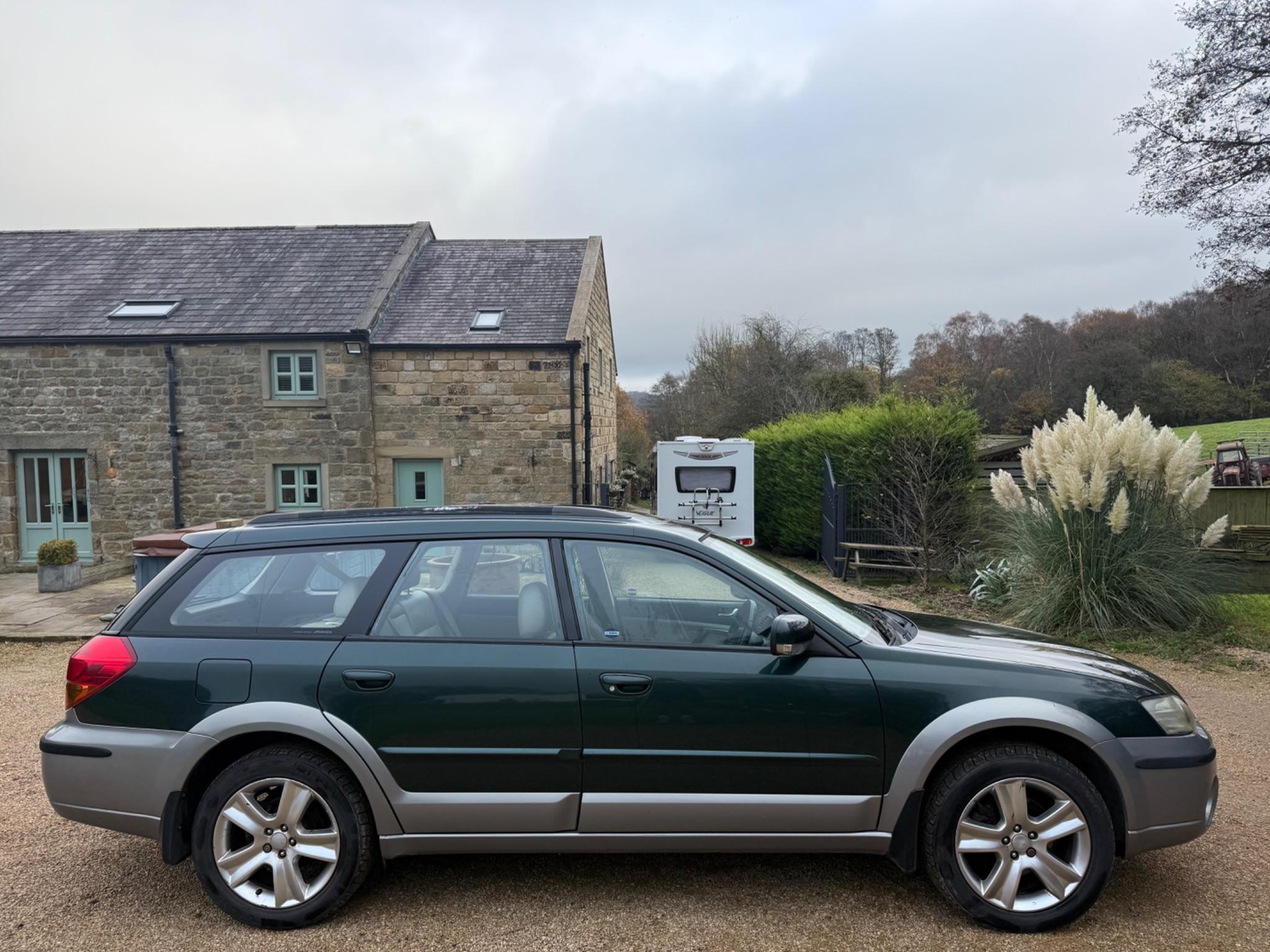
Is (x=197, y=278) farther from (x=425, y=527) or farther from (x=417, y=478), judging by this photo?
(x=425, y=527)

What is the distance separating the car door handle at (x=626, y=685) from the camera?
10.1 ft

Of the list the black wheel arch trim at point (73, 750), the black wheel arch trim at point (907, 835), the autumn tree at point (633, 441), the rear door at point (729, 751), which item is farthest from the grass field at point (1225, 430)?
the black wheel arch trim at point (73, 750)

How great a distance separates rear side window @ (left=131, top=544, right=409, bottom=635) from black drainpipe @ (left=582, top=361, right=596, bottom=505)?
12147mm

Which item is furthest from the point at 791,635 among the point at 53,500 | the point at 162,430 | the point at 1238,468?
the point at 1238,468

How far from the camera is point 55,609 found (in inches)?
413

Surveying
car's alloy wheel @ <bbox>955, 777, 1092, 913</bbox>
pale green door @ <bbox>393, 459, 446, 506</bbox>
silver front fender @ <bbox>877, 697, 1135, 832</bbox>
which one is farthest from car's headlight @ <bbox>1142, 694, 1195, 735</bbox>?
pale green door @ <bbox>393, 459, 446, 506</bbox>

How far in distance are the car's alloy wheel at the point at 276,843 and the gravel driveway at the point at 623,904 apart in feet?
0.48

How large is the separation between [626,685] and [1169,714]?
2102mm

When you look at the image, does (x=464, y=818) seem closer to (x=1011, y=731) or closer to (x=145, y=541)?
(x=1011, y=731)

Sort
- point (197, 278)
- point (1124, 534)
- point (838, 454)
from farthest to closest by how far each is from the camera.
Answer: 1. point (197, 278)
2. point (838, 454)
3. point (1124, 534)

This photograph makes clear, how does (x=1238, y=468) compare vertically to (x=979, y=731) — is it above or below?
above

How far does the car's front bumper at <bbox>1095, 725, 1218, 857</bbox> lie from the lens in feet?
9.96

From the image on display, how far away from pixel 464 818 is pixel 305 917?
2.26 ft

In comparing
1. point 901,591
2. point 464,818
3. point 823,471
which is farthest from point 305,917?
point 823,471
